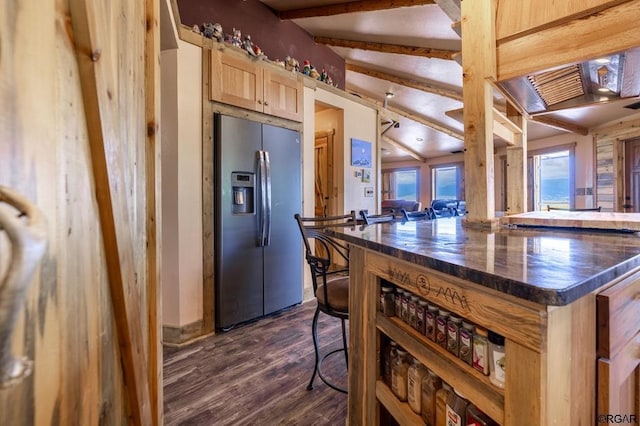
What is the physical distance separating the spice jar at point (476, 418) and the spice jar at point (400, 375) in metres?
0.28

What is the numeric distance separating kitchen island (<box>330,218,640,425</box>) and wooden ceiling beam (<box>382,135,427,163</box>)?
8.06m

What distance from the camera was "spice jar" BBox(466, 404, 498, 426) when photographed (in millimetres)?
759

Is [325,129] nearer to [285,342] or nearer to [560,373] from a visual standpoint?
[285,342]

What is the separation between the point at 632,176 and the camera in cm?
502

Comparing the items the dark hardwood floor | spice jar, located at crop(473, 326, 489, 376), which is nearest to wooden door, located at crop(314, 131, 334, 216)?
the dark hardwood floor

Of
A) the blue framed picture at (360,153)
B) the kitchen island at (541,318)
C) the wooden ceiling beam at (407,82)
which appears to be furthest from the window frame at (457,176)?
the kitchen island at (541,318)

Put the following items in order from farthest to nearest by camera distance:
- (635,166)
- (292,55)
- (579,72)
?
(635,166), (292,55), (579,72)

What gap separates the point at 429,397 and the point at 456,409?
12 centimetres

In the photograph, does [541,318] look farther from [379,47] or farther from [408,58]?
[408,58]

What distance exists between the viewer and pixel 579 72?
1.35 m

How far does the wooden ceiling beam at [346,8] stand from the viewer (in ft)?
9.91

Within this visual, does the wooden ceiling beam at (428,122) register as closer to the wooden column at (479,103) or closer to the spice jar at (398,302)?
the wooden column at (479,103)

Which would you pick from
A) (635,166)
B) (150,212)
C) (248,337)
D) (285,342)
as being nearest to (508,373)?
(150,212)

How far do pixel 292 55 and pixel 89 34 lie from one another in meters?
3.50
